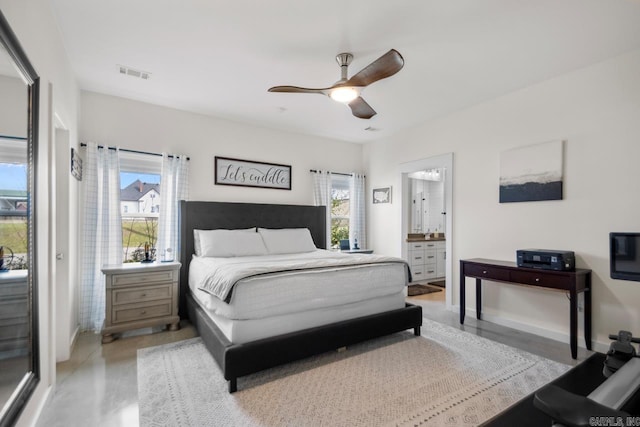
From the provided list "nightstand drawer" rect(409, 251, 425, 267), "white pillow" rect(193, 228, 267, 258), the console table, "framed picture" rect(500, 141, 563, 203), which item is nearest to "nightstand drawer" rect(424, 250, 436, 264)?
"nightstand drawer" rect(409, 251, 425, 267)

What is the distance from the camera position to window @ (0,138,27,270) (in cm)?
135

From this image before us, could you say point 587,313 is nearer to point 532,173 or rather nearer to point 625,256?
point 625,256

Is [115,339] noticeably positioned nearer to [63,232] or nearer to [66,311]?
[66,311]

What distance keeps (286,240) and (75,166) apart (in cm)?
249

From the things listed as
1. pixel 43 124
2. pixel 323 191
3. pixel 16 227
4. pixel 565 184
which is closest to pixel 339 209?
pixel 323 191

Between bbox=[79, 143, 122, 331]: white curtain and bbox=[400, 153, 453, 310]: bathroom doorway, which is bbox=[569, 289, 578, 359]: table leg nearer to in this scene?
bbox=[400, 153, 453, 310]: bathroom doorway

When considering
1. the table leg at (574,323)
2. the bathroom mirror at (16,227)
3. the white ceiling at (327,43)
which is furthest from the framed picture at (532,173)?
the bathroom mirror at (16,227)

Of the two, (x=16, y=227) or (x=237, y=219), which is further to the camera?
(x=237, y=219)

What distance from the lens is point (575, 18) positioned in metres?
2.26

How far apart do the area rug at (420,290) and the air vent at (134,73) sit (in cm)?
479

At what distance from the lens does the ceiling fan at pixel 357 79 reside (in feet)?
7.16

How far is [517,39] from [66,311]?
4.50 m

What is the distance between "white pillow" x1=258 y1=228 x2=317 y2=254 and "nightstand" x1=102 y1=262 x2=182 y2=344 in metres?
1.19

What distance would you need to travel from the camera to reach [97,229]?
11.4ft
